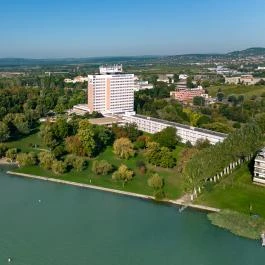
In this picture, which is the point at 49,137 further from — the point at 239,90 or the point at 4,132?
the point at 239,90

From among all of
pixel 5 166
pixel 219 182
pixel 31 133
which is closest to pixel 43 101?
pixel 31 133

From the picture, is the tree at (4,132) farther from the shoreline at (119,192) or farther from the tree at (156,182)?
the tree at (156,182)

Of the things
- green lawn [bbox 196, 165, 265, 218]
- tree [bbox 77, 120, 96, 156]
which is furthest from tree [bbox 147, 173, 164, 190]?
tree [bbox 77, 120, 96, 156]

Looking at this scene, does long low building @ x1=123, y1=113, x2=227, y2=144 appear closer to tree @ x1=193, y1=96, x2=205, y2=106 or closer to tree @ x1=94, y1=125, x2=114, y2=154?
tree @ x1=94, y1=125, x2=114, y2=154

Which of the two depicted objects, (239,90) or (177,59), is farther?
(177,59)

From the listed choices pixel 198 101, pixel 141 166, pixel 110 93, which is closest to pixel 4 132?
pixel 141 166
